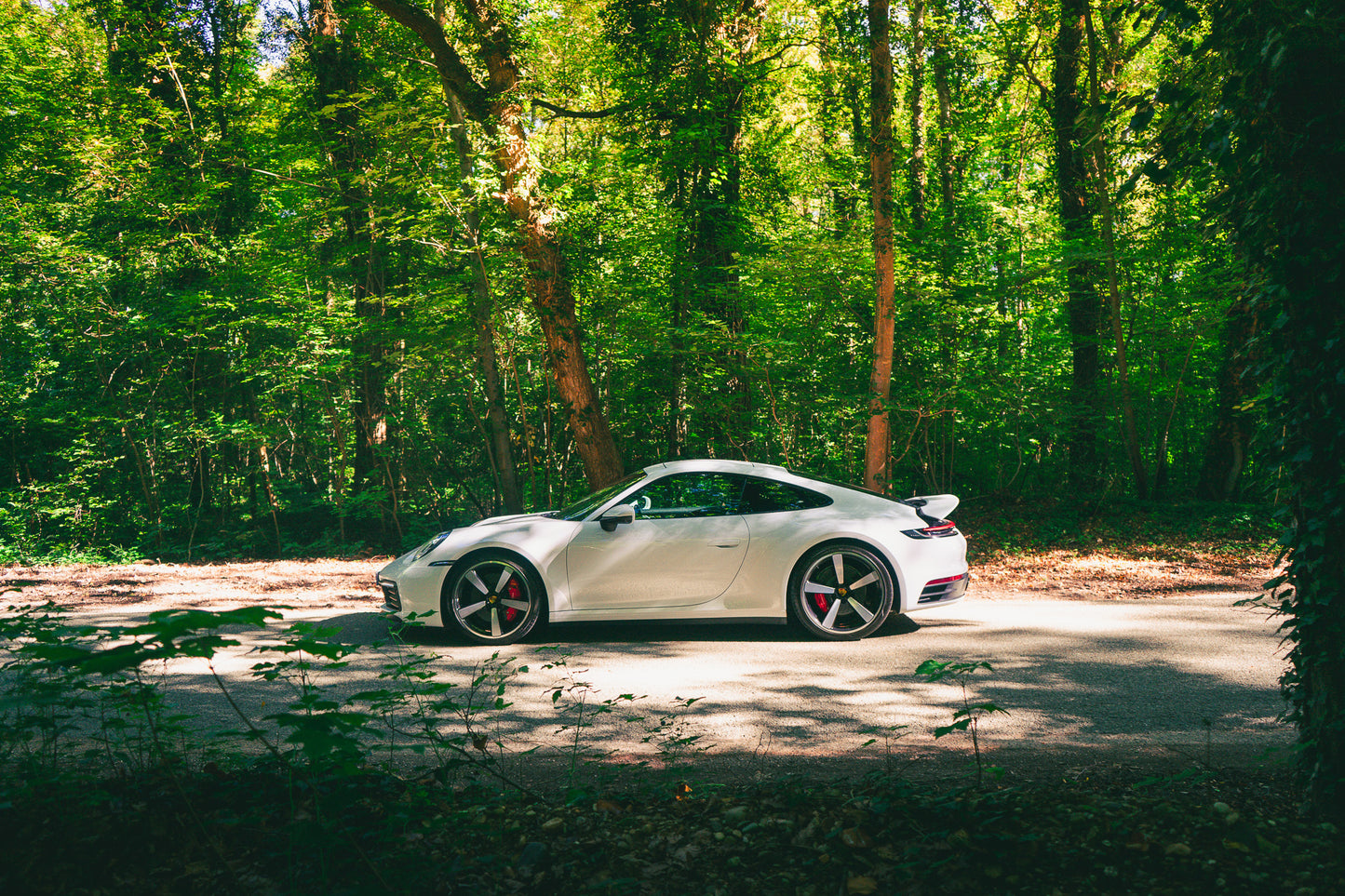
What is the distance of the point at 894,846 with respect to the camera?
105 inches

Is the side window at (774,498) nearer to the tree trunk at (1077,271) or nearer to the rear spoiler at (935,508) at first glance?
the rear spoiler at (935,508)

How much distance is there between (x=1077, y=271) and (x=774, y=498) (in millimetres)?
10210

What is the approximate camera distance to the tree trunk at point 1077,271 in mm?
13703

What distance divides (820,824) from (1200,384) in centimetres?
1552

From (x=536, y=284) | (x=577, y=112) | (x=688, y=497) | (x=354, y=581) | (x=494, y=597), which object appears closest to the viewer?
(x=494, y=597)

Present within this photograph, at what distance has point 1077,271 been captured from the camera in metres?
14.1

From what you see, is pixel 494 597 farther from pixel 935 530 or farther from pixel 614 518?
pixel 935 530

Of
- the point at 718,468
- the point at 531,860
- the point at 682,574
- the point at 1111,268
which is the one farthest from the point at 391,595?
the point at 1111,268

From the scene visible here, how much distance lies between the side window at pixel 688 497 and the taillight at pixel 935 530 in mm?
1408

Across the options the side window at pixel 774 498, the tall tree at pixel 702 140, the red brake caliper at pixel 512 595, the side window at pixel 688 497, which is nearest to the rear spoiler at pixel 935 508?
the side window at pixel 774 498

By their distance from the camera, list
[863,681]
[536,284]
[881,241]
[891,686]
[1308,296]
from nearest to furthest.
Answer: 1. [1308,296]
2. [891,686]
3. [863,681]
4. [881,241]
5. [536,284]

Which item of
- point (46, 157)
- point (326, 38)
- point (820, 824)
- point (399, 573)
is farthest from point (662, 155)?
point (820, 824)

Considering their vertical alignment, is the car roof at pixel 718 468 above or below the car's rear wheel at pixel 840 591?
above

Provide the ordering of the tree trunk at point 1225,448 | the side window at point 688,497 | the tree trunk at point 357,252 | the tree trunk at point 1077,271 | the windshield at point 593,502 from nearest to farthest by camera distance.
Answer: the side window at point 688,497, the windshield at point 593,502, the tree trunk at point 1225,448, the tree trunk at point 1077,271, the tree trunk at point 357,252
